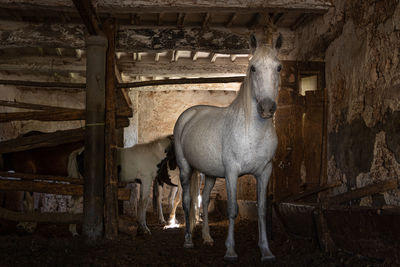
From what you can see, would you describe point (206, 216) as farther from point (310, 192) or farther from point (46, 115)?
point (46, 115)

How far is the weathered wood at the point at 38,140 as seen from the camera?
225 inches

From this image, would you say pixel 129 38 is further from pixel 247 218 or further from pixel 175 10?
pixel 247 218

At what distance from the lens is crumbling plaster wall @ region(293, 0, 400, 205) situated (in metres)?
3.75

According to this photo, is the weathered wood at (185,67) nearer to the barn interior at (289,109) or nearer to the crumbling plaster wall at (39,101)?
the crumbling plaster wall at (39,101)

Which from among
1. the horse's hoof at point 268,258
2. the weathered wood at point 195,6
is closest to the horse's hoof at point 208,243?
the horse's hoof at point 268,258

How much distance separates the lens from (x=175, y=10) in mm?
5133

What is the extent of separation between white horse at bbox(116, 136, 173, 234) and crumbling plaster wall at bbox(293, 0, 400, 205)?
115 inches

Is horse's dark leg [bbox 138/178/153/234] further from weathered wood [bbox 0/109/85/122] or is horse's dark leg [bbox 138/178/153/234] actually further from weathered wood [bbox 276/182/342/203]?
weathered wood [bbox 276/182/342/203]

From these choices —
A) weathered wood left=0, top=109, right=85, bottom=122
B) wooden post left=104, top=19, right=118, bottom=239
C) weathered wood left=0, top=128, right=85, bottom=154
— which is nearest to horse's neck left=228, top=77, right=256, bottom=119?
wooden post left=104, top=19, right=118, bottom=239

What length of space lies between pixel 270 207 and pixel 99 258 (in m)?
2.29

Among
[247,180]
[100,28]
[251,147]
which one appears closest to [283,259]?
[251,147]

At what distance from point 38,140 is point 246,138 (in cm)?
338

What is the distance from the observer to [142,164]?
21.8ft

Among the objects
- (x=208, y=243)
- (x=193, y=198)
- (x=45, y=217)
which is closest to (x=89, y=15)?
(x=193, y=198)
